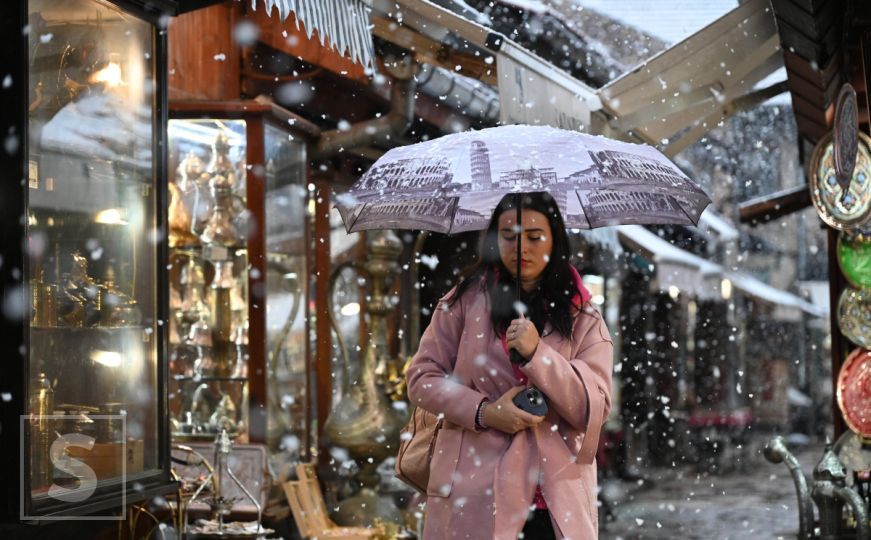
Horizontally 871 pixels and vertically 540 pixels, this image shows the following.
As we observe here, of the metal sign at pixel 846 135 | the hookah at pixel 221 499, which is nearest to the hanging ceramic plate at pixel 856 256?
the metal sign at pixel 846 135

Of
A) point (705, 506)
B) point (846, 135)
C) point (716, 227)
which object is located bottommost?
point (705, 506)

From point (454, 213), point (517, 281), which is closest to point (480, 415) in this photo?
point (517, 281)

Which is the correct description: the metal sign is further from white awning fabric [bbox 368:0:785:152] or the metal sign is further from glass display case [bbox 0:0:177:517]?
glass display case [bbox 0:0:177:517]

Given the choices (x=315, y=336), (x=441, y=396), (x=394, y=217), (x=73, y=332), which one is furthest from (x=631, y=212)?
(x=315, y=336)

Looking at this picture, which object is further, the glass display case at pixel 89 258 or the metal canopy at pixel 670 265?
the metal canopy at pixel 670 265

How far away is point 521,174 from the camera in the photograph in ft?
15.5

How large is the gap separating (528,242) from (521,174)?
0.25 m

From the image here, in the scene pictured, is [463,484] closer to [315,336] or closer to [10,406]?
[10,406]

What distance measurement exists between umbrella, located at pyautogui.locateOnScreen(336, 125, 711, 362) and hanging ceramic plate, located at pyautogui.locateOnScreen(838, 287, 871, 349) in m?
3.78

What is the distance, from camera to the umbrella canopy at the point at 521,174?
4.77m

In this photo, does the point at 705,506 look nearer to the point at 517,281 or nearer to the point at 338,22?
the point at 338,22

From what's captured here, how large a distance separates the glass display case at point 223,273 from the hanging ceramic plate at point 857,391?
3.81 meters

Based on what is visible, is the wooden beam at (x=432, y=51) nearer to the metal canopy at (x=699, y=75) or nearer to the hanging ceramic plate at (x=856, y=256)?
the metal canopy at (x=699, y=75)

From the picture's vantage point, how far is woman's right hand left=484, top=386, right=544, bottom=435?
14.9 feet
